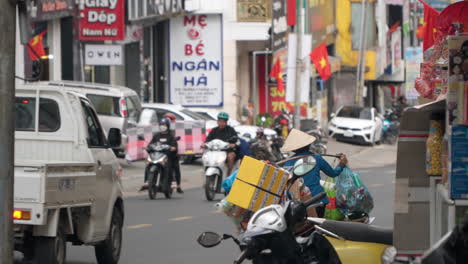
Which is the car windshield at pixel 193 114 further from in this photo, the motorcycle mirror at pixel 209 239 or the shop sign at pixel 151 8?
the motorcycle mirror at pixel 209 239

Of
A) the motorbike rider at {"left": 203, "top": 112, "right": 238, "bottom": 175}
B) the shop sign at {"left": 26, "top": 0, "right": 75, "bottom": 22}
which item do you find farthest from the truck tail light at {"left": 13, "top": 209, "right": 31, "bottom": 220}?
the shop sign at {"left": 26, "top": 0, "right": 75, "bottom": 22}

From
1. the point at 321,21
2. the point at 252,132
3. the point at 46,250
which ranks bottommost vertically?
the point at 46,250

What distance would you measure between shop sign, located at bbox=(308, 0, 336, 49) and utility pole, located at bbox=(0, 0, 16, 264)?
122 feet

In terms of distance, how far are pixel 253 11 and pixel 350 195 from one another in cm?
3069

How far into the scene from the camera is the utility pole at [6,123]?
8.16m

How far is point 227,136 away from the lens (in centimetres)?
2023

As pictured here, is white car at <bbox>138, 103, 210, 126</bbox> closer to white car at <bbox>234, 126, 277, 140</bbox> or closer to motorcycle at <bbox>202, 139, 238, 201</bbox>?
white car at <bbox>234, 126, 277, 140</bbox>

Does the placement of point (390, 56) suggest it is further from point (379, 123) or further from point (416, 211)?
point (416, 211)

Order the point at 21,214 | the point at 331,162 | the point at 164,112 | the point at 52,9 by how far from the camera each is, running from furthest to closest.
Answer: the point at 52,9, the point at 164,112, the point at 331,162, the point at 21,214

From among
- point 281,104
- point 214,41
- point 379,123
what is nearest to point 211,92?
point 214,41

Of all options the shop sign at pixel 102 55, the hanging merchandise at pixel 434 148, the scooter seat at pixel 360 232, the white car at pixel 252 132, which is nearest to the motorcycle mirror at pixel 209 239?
the scooter seat at pixel 360 232

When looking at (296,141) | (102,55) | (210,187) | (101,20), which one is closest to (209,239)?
(296,141)

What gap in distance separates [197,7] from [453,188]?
3408cm

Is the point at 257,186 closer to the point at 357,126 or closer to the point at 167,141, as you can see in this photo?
the point at 167,141
